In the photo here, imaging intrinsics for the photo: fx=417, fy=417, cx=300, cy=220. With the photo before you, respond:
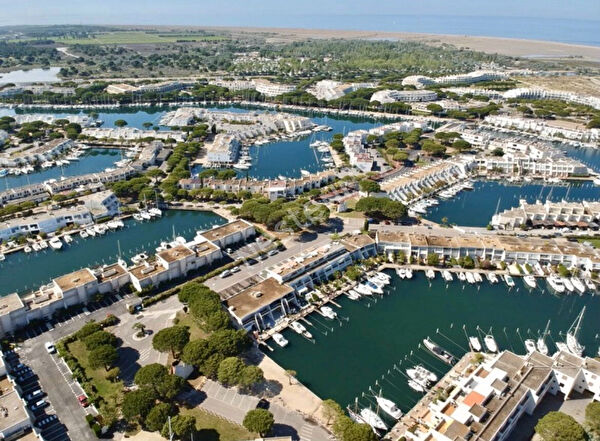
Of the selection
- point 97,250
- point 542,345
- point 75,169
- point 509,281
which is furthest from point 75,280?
point 509,281

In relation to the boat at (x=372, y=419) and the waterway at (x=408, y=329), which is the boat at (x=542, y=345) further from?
the boat at (x=372, y=419)

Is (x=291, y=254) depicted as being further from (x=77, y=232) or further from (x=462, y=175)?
(x=462, y=175)

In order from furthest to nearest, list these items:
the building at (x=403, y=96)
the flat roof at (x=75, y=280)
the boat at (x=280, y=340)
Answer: the building at (x=403, y=96), the flat roof at (x=75, y=280), the boat at (x=280, y=340)

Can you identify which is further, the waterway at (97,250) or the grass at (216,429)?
the waterway at (97,250)

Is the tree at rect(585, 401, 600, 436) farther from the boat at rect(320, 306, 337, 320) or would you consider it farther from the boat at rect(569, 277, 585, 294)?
the boat at rect(320, 306, 337, 320)

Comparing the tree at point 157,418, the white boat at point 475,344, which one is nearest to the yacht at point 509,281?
the white boat at point 475,344

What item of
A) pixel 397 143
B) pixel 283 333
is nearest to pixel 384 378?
pixel 283 333

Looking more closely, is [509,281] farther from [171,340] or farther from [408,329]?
[171,340]
